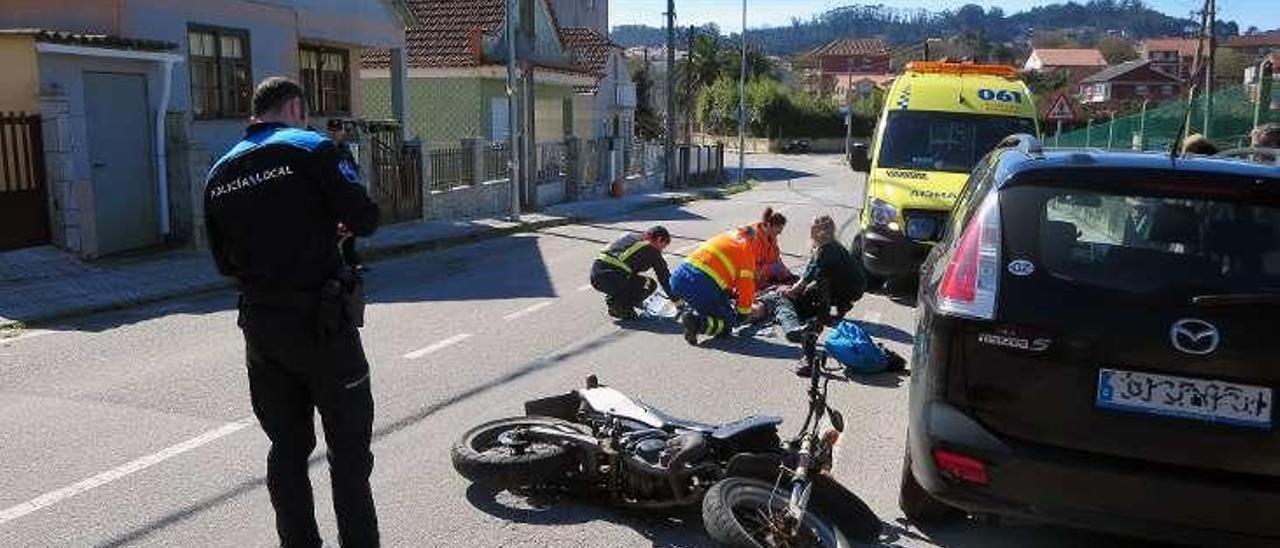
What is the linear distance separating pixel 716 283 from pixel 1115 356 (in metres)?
5.27

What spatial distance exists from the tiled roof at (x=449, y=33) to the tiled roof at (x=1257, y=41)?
10325 centimetres

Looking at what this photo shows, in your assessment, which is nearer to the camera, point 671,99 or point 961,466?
point 961,466

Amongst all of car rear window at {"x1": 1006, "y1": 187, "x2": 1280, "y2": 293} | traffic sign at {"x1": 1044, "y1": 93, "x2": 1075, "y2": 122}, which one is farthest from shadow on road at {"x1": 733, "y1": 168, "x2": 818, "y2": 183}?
car rear window at {"x1": 1006, "y1": 187, "x2": 1280, "y2": 293}

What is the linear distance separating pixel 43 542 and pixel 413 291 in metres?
7.38

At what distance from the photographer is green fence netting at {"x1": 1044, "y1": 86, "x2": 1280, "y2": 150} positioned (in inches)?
669

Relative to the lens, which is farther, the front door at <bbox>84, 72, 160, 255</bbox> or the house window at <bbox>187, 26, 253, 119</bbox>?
the house window at <bbox>187, 26, 253, 119</bbox>

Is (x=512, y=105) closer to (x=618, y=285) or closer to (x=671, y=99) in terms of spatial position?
(x=618, y=285)

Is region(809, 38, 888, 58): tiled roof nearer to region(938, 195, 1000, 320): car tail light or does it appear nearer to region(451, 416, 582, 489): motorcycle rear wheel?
region(451, 416, 582, 489): motorcycle rear wheel

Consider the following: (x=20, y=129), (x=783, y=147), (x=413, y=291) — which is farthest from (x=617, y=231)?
(x=783, y=147)

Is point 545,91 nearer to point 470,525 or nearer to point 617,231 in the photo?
A: point 617,231

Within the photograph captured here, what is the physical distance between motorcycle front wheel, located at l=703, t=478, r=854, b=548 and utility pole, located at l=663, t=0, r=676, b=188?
29.2m

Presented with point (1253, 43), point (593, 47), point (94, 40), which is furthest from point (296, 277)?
point (1253, 43)

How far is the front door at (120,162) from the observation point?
43.0ft

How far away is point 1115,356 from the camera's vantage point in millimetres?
3705
